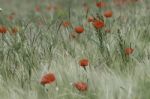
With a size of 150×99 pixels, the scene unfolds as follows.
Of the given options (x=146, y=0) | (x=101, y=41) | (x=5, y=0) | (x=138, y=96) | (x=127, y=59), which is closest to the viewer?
(x=138, y=96)

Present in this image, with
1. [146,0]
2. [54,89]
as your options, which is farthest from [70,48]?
[146,0]

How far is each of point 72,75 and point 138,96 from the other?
644mm

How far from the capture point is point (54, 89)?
343cm

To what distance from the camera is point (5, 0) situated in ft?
50.8

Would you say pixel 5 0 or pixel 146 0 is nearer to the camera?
pixel 146 0

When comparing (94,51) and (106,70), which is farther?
(94,51)

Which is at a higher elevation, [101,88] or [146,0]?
[101,88]

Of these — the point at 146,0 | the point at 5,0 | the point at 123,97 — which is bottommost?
the point at 5,0

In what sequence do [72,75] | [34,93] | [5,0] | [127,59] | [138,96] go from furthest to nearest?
[5,0] → [127,59] → [72,75] → [34,93] → [138,96]

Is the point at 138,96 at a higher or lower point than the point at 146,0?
higher

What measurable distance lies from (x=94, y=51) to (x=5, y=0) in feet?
38.1

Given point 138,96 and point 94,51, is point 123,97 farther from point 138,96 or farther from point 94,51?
point 94,51

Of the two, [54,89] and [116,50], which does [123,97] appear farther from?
[116,50]

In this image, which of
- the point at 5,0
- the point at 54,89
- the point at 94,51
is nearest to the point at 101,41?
the point at 94,51
